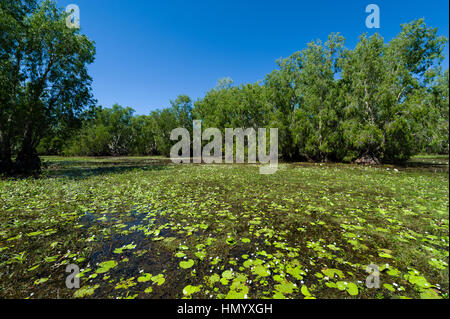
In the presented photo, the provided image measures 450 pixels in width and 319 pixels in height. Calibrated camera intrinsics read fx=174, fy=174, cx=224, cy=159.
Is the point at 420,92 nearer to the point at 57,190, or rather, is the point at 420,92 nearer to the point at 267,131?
the point at 267,131

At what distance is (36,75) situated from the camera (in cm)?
1605

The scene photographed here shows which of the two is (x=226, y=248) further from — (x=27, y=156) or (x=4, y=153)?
(x=27, y=156)

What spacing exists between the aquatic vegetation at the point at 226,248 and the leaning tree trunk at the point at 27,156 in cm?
1244

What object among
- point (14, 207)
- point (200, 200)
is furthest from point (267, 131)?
point (14, 207)

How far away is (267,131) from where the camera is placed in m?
31.8

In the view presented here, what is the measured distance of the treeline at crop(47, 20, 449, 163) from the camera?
1997 centimetres

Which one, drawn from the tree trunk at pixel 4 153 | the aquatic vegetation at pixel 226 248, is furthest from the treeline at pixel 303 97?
the aquatic vegetation at pixel 226 248

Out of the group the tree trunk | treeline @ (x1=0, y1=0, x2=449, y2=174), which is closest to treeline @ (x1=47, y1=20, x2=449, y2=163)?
treeline @ (x1=0, y1=0, x2=449, y2=174)

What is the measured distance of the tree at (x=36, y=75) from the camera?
1390cm

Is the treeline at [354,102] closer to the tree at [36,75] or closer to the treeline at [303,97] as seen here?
the treeline at [303,97]

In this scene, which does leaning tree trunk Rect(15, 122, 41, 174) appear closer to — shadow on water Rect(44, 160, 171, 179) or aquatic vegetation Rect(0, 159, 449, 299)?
shadow on water Rect(44, 160, 171, 179)

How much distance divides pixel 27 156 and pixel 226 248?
75.4ft

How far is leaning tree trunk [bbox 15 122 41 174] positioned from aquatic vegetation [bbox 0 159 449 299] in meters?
12.4

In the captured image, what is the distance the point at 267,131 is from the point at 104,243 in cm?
3039
